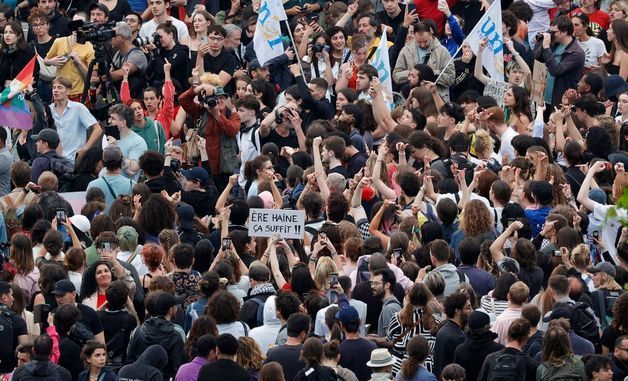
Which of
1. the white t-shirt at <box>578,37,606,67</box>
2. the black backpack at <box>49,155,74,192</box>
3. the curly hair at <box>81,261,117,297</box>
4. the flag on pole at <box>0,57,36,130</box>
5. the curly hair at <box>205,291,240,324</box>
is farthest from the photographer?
the white t-shirt at <box>578,37,606,67</box>

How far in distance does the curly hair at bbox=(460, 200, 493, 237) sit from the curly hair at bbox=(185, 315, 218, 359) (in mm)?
3176

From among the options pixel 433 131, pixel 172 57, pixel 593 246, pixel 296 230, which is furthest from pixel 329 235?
pixel 172 57

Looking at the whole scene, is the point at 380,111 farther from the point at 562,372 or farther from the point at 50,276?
the point at 562,372

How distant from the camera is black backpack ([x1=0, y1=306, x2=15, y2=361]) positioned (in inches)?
601

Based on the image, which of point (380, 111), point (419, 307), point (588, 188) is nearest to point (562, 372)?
point (419, 307)

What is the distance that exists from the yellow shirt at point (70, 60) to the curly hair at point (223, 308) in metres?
8.96

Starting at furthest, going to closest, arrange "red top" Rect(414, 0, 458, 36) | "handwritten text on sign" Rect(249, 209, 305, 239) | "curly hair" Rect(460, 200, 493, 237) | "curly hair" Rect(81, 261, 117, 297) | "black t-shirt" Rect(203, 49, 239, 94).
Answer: "red top" Rect(414, 0, 458, 36) < "black t-shirt" Rect(203, 49, 239, 94) < "curly hair" Rect(460, 200, 493, 237) < "handwritten text on sign" Rect(249, 209, 305, 239) < "curly hair" Rect(81, 261, 117, 297)

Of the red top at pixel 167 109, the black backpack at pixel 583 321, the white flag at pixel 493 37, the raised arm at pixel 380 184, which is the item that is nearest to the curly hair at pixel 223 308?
the black backpack at pixel 583 321

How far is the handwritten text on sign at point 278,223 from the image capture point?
16.7 m

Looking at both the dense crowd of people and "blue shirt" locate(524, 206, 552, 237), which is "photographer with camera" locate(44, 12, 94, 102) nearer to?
the dense crowd of people

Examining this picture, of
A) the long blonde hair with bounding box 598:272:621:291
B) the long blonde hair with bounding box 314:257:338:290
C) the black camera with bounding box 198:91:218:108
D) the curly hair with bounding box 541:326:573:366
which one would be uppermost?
the curly hair with bounding box 541:326:573:366

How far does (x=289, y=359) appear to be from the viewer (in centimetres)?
1441

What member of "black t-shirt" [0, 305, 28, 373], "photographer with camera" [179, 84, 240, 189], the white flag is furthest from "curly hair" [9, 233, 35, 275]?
the white flag

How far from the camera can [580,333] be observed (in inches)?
594
